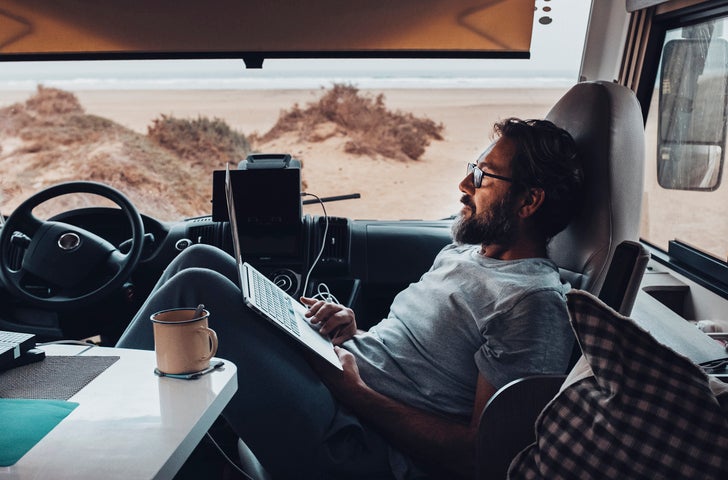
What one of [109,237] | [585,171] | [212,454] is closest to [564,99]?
[585,171]

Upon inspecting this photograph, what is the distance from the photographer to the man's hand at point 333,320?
1696 millimetres

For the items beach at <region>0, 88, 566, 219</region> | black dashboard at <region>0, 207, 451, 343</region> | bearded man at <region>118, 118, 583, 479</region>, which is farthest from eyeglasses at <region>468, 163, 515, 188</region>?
beach at <region>0, 88, 566, 219</region>

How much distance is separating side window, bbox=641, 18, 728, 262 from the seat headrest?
873mm

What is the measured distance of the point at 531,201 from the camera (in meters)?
1.60

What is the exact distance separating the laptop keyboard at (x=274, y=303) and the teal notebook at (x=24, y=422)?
1.79 ft

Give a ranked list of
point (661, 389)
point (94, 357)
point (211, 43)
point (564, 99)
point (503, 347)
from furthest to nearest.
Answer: point (211, 43), point (564, 99), point (503, 347), point (94, 357), point (661, 389)

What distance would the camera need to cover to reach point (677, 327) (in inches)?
65.6

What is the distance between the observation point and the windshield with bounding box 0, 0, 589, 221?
11.5ft

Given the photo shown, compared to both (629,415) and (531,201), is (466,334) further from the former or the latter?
(629,415)

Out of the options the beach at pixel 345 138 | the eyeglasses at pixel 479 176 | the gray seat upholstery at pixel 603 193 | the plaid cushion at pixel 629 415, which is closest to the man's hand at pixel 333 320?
the gray seat upholstery at pixel 603 193

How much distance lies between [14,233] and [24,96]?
3152 millimetres

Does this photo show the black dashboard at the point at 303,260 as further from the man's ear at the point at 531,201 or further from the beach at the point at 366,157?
the beach at the point at 366,157

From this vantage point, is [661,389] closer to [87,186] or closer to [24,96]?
[87,186]

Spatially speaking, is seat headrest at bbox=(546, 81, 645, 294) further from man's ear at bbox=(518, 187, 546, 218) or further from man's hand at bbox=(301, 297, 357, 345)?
man's hand at bbox=(301, 297, 357, 345)
